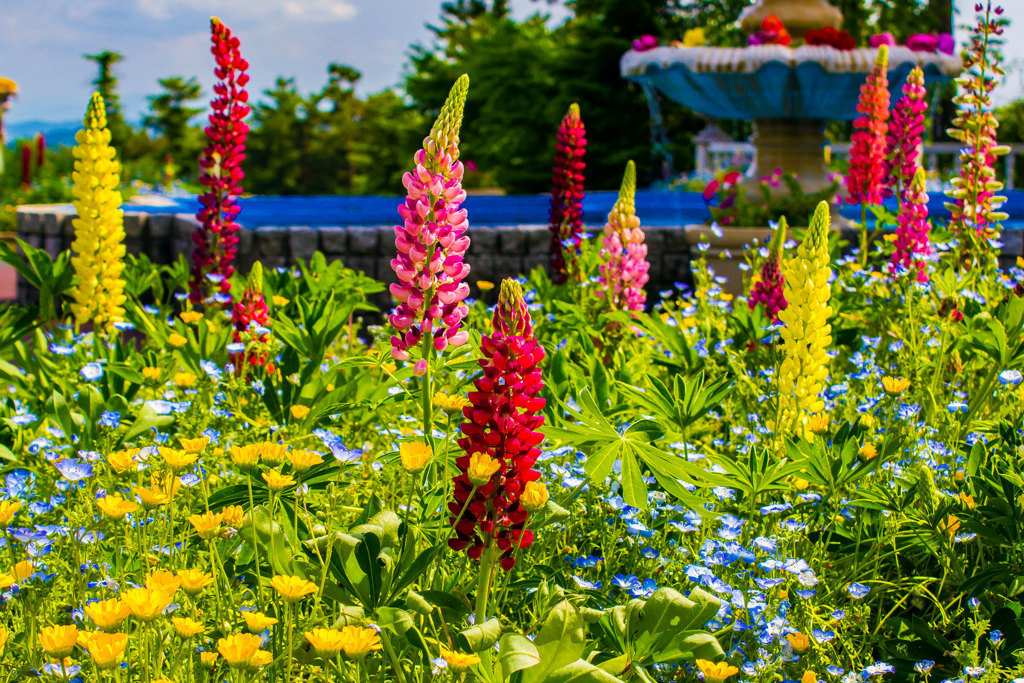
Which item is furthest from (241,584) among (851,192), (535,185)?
(535,185)

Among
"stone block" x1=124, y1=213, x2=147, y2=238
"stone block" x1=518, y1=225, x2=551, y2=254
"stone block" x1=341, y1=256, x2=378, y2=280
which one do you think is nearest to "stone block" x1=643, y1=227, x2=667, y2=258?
"stone block" x1=518, y1=225, x2=551, y2=254

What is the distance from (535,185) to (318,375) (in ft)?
59.6

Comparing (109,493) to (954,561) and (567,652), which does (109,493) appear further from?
(954,561)

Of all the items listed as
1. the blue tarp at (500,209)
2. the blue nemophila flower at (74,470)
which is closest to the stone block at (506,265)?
the blue tarp at (500,209)

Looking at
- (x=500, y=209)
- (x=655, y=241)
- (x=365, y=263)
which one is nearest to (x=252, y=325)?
(x=365, y=263)

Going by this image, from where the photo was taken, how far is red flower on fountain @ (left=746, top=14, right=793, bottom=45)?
7312 mm

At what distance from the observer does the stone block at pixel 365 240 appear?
6910 mm

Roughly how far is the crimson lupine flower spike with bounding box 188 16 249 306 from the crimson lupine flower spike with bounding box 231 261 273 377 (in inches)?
22.4

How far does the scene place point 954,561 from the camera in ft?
7.59

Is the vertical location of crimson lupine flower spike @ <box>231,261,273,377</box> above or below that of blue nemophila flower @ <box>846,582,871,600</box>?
above

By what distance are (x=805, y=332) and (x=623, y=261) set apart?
1.39 meters

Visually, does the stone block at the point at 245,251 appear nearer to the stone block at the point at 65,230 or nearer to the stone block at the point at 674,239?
the stone block at the point at 65,230

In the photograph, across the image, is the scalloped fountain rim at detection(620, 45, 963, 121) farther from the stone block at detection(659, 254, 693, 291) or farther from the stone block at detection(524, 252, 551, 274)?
the stone block at detection(524, 252, 551, 274)

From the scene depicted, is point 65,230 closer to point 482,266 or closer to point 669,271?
point 482,266
